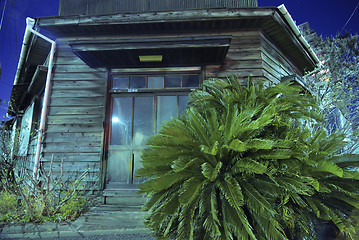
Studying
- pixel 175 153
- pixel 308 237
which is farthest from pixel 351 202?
pixel 175 153

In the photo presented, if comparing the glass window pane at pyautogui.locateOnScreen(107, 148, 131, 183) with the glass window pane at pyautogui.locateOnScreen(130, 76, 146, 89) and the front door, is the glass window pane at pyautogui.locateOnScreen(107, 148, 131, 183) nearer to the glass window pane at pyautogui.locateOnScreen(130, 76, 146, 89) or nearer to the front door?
the front door

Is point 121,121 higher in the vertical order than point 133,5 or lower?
lower

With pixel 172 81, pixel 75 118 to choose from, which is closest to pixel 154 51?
pixel 172 81

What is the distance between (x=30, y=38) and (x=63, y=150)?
143 inches

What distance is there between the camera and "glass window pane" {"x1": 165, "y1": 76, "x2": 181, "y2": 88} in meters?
5.35

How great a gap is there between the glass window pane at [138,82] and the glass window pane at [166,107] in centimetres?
56

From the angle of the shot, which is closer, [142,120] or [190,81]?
[142,120]

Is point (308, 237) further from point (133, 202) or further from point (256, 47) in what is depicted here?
point (256, 47)

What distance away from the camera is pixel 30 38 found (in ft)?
19.8

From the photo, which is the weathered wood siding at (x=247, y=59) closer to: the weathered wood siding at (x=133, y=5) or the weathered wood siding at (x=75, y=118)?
the weathered wood siding at (x=133, y=5)

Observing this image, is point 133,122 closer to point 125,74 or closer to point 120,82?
point 120,82

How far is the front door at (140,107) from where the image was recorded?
511cm

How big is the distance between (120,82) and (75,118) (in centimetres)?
144

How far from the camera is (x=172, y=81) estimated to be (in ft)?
17.6
